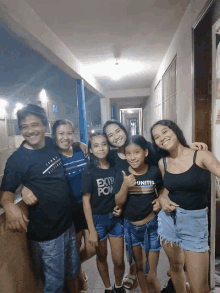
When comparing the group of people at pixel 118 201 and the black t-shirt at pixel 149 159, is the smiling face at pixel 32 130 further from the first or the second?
the black t-shirt at pixel 149 159

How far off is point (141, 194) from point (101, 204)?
326 mm

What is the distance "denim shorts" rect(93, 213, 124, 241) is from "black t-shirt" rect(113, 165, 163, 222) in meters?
0.13

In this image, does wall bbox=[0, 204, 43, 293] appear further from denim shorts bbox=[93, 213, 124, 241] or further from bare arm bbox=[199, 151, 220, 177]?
bare arm bbox=[199, 151, 220, 177]

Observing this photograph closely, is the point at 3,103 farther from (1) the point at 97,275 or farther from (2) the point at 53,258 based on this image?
(1) the point at 97,275

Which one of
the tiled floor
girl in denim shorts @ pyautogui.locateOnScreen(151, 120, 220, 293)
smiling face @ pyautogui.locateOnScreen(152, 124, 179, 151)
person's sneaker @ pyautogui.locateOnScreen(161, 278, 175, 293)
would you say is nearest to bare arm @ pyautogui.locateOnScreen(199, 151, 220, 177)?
girl in denim shorts @ pyautogui.locateOnScreen(151, 120, 220, 293)

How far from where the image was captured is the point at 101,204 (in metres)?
1.41

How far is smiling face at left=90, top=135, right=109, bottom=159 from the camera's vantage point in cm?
145

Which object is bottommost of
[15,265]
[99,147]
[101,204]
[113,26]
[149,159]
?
[15,265]

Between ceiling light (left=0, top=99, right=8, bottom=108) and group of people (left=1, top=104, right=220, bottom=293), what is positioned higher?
ceiling light (left=0, top=99, right=8, bottom=108)

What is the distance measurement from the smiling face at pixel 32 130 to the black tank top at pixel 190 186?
96 centimetres

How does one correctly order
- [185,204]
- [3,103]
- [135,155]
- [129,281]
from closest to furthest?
[185,204], [135,155], [129,281], [3,103]

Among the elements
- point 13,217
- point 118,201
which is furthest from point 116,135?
point 13,217

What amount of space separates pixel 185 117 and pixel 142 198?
44.4 inches

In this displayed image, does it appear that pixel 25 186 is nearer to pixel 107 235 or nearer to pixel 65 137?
pixel 65 137
